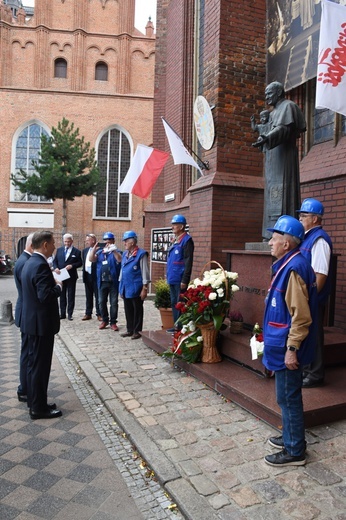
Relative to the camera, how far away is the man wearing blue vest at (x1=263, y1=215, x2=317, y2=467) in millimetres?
2895

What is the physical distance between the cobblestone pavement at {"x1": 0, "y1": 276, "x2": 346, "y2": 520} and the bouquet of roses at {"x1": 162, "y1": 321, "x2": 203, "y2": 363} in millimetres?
A: 258

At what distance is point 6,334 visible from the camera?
27.0 feet

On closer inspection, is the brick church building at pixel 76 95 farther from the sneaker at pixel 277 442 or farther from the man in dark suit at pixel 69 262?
the sneaker at pixel 277 442

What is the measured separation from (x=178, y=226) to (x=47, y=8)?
3146 centimetres

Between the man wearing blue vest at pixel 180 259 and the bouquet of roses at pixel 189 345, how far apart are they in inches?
48.7

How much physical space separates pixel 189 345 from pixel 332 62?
3.57 metres

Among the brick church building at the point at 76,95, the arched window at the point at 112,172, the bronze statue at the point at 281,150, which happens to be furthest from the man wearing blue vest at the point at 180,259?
the arched window at the point at 112,172

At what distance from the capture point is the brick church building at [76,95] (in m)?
30.7

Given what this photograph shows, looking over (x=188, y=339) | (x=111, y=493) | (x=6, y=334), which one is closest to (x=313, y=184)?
(x=188, y=339)

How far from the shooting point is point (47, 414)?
4.16 m

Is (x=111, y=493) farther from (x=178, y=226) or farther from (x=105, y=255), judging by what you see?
(x=105, y=255)

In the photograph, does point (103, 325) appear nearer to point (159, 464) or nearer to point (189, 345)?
point (189, 345)

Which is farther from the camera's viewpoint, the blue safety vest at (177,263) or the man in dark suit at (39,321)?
the blue safety vest at (177,263)

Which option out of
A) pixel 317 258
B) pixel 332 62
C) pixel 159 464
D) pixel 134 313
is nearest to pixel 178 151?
pixel 134 313
